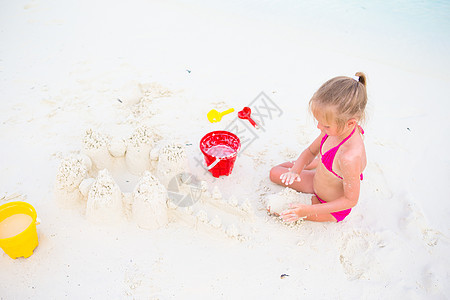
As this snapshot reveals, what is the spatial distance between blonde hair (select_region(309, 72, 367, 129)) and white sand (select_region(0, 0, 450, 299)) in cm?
69

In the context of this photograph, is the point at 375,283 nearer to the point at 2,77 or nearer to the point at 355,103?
the point at 355,103

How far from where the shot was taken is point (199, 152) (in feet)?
7.19

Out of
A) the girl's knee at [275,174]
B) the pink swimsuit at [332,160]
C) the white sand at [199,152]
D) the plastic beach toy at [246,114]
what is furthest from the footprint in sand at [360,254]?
the plastic beach toy at [246,114]

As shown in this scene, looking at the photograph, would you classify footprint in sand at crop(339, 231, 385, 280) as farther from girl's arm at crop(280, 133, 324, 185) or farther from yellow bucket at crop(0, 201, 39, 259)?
yellow bucket at crop(0, 201, 39, 259)

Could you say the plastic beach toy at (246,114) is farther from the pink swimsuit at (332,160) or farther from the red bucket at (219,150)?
the pink swimsuit at (332,160)

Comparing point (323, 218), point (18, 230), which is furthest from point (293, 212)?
point (18, 230)

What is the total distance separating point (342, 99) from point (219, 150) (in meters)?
0.91

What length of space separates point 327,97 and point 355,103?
0.13 m

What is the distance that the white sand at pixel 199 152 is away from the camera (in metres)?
1.51

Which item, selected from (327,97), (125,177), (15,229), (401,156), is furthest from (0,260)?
(401,156)

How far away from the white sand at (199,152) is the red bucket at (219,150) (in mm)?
113

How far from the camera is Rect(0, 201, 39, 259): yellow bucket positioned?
1.40 m

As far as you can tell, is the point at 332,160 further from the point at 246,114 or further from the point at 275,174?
the point at 246,114

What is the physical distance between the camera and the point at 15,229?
147 centimetres
